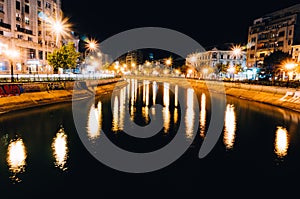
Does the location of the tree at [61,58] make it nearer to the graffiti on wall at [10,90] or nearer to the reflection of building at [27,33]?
the reflection of building at [27,33]

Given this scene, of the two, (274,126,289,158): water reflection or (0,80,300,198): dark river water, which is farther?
(274,126,289,158): water reflection

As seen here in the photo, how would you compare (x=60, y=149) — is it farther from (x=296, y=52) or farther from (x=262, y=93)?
(x=296, y=52)

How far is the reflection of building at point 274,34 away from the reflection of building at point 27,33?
78.3m

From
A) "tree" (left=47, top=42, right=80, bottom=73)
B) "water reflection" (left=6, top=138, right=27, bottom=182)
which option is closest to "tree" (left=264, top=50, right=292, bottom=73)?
"tree" (left=47, top=42, right=80, bottom=73)

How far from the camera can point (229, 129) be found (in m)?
29.6

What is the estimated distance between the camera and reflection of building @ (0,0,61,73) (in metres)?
Result: 64.1

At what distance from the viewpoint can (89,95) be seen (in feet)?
197

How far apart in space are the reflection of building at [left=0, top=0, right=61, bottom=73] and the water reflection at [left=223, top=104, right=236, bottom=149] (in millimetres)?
50005

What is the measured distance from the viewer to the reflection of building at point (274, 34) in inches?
3381

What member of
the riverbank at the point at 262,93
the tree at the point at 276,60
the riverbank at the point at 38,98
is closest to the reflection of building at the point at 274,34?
the tree at the point at 276,60

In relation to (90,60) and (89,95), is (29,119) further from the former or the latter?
(90,60)

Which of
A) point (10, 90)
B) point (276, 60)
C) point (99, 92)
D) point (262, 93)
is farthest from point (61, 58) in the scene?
point (276, 60)

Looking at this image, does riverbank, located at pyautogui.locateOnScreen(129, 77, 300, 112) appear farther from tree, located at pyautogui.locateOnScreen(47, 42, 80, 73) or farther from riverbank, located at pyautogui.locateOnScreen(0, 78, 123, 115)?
tree, located at pyautogui.locateOnScreen(47, 42, 80, 73)

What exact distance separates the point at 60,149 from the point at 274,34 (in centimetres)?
9550
